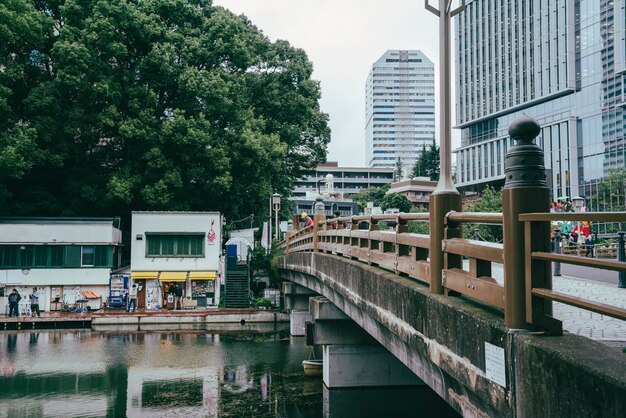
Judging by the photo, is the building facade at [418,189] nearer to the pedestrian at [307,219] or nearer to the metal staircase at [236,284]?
the metal staircase at [236,284]

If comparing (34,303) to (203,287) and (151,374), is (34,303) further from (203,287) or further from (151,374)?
Result: (151,374)

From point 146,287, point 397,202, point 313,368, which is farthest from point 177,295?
point 397,202

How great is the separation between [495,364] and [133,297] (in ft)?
108

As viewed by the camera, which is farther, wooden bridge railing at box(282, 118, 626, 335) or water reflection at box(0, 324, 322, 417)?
water reflection at box(0, 324, 322, 417)

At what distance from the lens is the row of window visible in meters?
34.3

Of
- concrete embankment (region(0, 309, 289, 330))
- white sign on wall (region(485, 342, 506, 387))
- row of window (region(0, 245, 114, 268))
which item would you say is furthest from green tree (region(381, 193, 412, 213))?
white sign on wall (region(485, 342, 506, 387))

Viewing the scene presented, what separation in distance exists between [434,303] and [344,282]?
6.45 m

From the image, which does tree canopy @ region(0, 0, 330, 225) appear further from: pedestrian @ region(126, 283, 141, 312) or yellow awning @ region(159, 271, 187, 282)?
pedestrian @ region(126, 283, 141, 312)

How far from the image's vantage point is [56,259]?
34750 mm

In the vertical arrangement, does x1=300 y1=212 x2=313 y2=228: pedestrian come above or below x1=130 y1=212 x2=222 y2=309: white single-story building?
above

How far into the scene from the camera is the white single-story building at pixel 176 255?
1400 inches

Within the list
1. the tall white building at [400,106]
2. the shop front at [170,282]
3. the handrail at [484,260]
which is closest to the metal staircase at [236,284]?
the shop front at [170,282]

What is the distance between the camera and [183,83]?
1438 inches

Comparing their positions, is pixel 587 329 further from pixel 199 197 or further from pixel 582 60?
pixel 582 60
